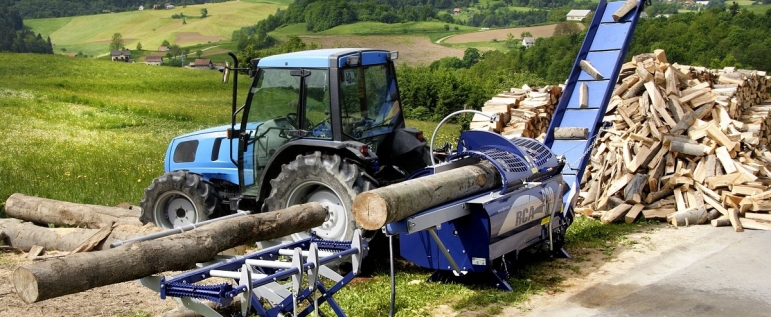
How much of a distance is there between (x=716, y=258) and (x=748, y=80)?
778cm

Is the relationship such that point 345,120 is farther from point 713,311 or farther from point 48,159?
point 48,159

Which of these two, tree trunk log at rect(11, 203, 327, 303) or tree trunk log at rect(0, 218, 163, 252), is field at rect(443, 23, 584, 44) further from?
tree trunk log at rect(11, 203, 327, 303)

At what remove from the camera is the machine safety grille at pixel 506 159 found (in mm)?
9242

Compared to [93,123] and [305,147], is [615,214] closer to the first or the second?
[305,147]

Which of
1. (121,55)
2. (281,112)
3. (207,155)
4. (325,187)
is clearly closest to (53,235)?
(207,155)

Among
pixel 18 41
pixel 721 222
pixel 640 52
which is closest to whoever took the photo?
pixel 721 222

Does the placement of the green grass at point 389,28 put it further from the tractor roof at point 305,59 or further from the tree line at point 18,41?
the tractor roof at point 305,59

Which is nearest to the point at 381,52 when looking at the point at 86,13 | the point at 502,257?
the point at 502,257

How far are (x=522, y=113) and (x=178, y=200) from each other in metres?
7.78

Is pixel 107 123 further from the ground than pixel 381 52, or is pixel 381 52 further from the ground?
pixel 381 52

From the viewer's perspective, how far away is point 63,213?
12.1 meters

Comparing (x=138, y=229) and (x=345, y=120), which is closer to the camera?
(x=345, y=120)

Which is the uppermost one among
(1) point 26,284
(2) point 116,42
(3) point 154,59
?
(1) point 26,284

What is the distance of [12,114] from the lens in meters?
27.6
